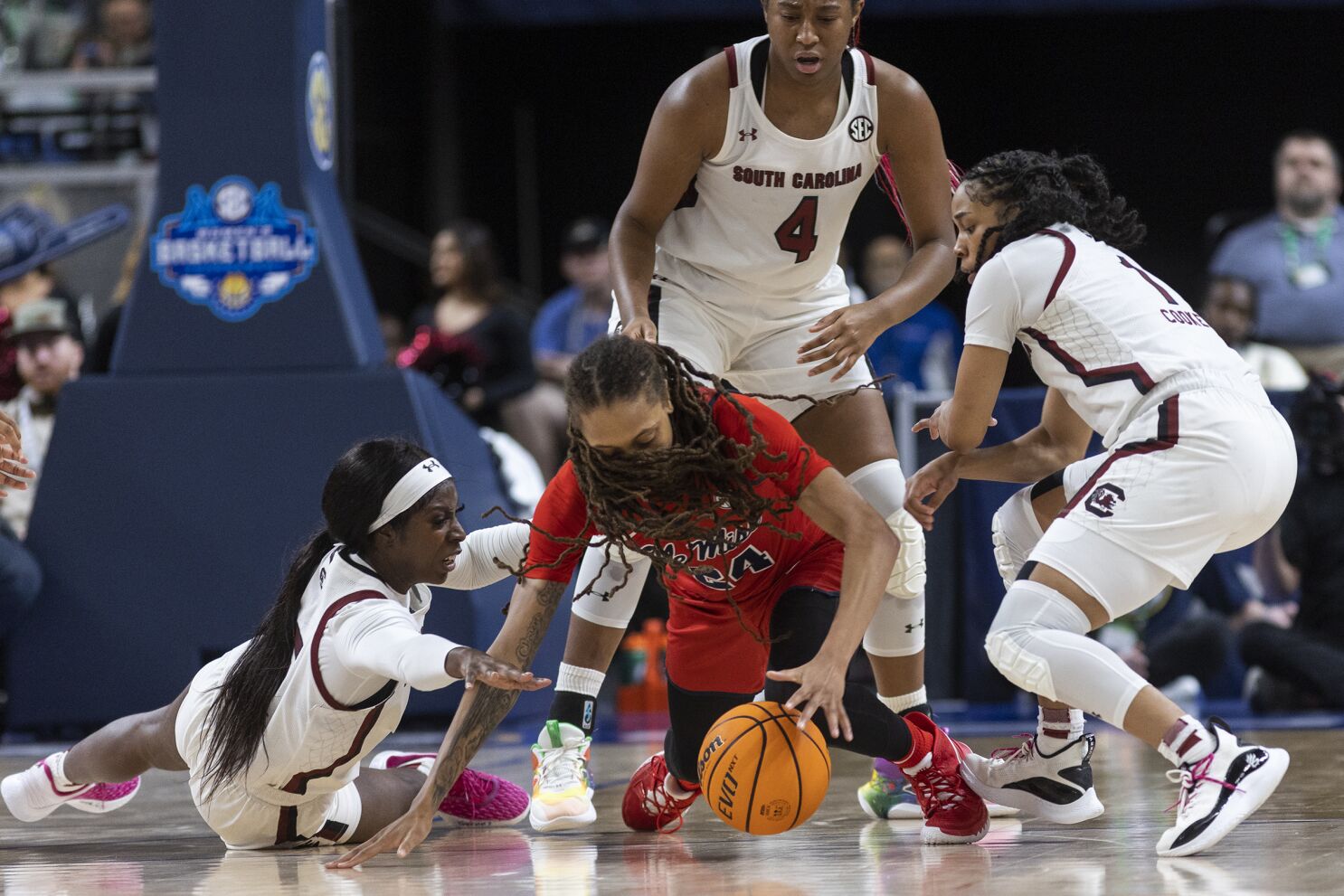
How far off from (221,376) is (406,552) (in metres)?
2.66

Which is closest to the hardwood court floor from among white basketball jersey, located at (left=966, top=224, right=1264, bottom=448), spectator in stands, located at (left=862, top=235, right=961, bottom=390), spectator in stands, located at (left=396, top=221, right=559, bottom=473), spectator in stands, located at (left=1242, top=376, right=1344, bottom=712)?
white basketball jersey, located at (left=966, top=224, right=1264, bottom=448)

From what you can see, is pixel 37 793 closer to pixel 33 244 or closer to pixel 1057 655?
pixel 1057 655

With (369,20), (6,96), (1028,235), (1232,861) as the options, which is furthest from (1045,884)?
(369,20)

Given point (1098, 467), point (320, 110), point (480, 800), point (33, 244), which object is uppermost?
point (320, 110)

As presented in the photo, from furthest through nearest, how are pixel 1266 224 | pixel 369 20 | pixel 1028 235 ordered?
1. pixel 369 20
2. pixel 1266 224
3. pixel 1028 235

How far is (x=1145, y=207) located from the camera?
11828 mm

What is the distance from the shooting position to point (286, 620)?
3.87 m

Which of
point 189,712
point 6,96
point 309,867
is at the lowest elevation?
point 309,867

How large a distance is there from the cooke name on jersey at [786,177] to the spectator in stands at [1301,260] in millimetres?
4587

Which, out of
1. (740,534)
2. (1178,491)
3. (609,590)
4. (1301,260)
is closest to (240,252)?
(609,590)

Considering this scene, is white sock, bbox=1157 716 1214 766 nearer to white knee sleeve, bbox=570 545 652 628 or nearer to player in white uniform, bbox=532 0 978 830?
player in white uniform, bbox=532 0 978 830

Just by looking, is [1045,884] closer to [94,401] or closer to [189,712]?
[189,712]

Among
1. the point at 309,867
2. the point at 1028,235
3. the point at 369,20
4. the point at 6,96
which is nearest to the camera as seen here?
the point at 309,867

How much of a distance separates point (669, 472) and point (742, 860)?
81cm
